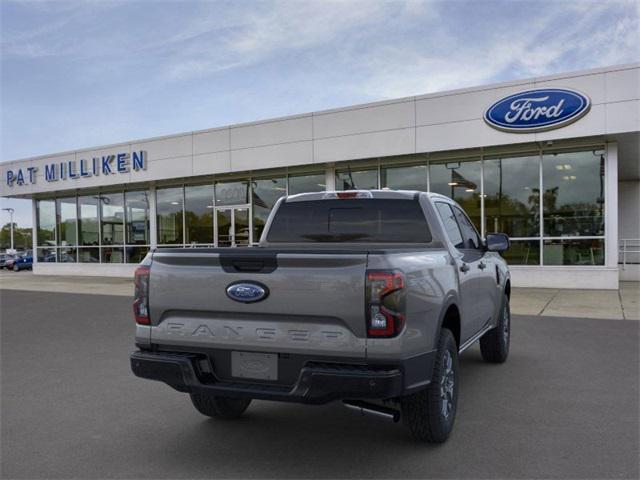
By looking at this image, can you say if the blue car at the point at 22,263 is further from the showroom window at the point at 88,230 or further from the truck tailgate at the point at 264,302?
the truck tailgate at the point at 264,302

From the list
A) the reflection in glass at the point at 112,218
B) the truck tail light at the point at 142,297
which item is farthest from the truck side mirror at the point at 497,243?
the reflection in glass at the point at 112,218

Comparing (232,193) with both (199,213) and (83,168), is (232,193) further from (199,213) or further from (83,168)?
(83,168)

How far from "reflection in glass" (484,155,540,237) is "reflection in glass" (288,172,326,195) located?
5420mm

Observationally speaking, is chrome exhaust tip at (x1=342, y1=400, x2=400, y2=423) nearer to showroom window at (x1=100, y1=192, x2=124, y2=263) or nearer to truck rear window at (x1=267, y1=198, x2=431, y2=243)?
truck rear window at (x1=267, y1=198, x2=431, y2=243)

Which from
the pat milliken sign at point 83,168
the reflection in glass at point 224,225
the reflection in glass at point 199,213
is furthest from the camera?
the pat milliken sign at point 83,168

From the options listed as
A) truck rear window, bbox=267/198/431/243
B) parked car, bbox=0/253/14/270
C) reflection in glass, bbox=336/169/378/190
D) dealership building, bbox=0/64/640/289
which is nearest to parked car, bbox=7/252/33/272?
parked car, bbox=0/253/14/270

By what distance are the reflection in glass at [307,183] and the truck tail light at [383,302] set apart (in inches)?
602

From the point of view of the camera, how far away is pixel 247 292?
11.8 ft

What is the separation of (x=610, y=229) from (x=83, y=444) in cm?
1364

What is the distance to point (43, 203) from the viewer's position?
1049 inches

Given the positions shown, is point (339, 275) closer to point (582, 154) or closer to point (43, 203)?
point (582, 154)

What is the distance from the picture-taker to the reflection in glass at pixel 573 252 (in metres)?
14.5

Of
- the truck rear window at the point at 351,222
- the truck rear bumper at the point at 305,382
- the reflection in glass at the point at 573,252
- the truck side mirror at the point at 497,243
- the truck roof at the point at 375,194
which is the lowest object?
the truck rear bumper at the point at 305,382

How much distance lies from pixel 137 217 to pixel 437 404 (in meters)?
21.1
